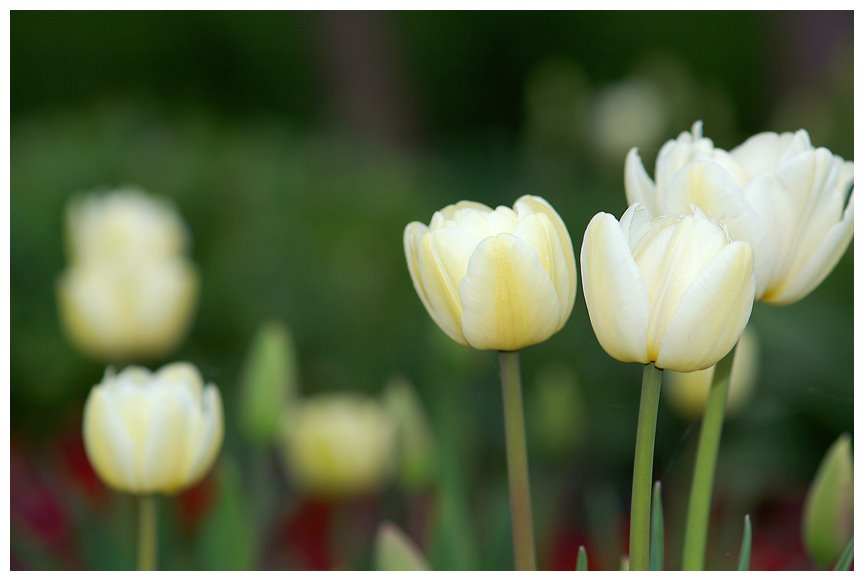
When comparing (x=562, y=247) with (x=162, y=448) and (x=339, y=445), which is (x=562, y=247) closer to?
(x=162, y=448)

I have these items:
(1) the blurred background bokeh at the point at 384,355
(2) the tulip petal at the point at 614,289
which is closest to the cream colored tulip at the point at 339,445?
(1) the blurred background bokeh at the point at 384,355

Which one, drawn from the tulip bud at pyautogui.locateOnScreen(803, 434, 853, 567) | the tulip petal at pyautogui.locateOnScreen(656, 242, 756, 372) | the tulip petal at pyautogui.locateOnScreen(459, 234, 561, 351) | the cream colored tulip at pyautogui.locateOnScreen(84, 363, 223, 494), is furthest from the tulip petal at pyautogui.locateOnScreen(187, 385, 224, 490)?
the tulip bud at pyautogui.locateOnScreen(803, 434, 853, 567)

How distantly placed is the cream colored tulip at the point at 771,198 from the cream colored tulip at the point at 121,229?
3.16 ft

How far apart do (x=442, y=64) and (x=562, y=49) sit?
2.34 ft

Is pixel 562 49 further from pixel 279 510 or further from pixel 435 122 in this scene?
pixel 279 510

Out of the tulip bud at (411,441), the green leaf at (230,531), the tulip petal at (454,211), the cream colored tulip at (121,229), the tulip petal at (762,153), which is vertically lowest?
the green leaf at (230,531)

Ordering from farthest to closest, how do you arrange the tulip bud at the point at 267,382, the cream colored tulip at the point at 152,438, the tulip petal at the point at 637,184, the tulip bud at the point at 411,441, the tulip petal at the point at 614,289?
the tulip bud at the point at 411,441
the tulip bud at the point at 267,382
the cream colored tulip at the point at 152,438
the tulip petal at the point at 637,184
the tulip petal at the point at 614,289

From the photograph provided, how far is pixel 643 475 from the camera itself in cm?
59

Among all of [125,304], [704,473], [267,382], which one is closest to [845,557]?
[704,473]

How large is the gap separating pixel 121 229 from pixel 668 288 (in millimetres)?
1133

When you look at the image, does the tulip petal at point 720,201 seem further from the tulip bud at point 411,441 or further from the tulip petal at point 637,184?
the tulip bud at point 411,441

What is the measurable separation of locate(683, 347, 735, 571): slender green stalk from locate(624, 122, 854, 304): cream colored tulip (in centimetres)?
6

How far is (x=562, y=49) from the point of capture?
21.5ft

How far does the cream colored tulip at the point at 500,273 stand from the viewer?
62 cm
